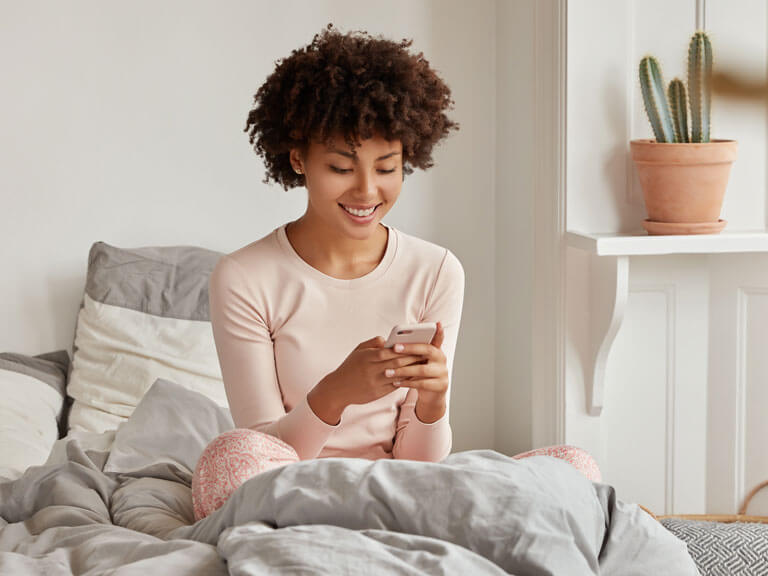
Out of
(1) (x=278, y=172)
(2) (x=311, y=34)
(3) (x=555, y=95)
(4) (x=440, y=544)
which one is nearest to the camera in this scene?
(4) (x=440, y=544)

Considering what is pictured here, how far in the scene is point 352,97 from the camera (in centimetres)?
132

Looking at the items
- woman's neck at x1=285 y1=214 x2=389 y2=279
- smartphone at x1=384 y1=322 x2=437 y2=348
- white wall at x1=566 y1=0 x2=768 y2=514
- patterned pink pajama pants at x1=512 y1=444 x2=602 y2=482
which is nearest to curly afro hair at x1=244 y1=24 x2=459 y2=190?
woman's neck at x1=285 y1=214 x2=389 y2=279

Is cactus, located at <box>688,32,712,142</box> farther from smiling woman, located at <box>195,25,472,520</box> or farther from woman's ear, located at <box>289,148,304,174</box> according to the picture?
woman's ear, located at <box>289,148,304,174</box>

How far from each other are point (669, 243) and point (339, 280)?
0.82 metres

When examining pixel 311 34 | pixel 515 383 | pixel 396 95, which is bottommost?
pixel 515 383

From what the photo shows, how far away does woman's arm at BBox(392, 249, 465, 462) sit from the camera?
1.35 metres

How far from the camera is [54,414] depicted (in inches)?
82.3

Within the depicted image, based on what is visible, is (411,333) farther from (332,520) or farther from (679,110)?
(679,110)

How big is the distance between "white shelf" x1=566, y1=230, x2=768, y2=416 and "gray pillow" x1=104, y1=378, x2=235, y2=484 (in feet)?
2.73

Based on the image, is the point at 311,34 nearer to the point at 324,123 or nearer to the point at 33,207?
the point at 33,207

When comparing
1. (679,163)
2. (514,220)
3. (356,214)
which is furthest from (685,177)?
(356,214)

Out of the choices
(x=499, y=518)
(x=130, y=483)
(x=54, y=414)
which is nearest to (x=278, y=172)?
(x=130, y=483)

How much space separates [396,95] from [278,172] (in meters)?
0.26

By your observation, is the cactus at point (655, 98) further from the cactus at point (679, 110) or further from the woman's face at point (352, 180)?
the woman's face at point (352, 180)
